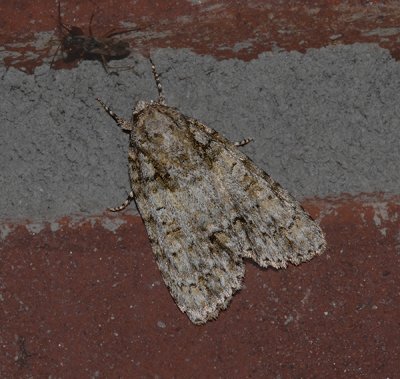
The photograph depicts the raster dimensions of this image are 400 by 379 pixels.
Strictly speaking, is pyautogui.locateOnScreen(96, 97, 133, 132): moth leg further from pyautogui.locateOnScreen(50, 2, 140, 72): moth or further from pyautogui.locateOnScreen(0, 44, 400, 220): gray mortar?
pyautogui.locateOnScreen(50, 2, 140, 72): moth

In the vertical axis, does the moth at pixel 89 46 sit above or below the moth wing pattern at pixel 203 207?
above

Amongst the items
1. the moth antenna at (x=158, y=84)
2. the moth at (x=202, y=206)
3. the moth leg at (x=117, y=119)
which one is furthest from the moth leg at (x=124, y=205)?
the moth antenna at (x=158, y=84)

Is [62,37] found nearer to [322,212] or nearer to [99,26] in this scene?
[99,26]

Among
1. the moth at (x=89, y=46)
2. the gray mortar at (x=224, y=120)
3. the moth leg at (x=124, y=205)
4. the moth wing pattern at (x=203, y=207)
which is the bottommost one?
the moth wing pattern at (x=203, y=207)

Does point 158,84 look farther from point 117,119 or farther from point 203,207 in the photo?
point 203,207

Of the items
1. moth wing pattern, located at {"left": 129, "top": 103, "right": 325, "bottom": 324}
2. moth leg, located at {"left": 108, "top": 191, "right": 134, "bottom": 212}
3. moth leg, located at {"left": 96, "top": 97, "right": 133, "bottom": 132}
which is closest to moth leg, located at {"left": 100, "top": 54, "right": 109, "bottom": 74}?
moth leg, located at {"left": 96, "top": 97, "right": 133, "bottom": 132}

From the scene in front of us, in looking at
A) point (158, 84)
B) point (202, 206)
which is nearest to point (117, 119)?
point (158, 84)

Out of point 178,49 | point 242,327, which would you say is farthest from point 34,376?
point 178,49

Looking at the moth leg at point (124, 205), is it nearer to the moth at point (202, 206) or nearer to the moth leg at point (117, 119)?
the moth at point (202, 206)
